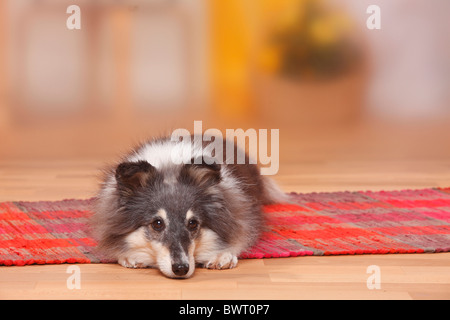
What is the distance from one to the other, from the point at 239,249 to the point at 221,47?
3393 mm

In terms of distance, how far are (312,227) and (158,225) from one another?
111 cm

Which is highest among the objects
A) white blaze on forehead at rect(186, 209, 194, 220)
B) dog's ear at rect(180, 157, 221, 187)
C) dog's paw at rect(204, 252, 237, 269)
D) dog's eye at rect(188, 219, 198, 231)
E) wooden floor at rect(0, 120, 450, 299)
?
dog's ear at rect(180, 157, 221, 187)

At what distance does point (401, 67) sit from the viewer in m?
6.32

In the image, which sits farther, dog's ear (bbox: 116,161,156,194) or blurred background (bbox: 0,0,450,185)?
blurred background (bbox: 0,0,450,185)

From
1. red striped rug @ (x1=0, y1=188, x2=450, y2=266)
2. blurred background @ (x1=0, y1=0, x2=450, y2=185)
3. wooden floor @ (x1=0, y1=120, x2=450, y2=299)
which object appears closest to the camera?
wooden floor @ (x1=0, y1=120, x2=450, y2=299)

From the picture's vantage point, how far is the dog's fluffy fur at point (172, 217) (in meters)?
2.83

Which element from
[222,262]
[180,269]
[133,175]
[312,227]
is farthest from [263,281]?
[312,227]

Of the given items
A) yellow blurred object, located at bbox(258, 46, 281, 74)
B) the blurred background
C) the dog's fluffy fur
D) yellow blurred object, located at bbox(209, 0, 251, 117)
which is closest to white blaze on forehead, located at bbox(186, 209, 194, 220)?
the dog's fluffy fur

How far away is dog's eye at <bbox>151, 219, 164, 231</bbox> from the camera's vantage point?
285 centimetres

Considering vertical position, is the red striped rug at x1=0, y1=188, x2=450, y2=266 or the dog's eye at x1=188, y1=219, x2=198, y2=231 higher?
the dog's eye at x1=188, y1=219, x2=198, y2=231

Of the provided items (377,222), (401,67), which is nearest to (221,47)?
(401,67)

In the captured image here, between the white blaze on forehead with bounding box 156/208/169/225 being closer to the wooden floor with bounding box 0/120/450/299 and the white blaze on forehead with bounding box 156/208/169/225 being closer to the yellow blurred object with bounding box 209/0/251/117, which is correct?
the wooden floor with bounding box 0/120/450/299

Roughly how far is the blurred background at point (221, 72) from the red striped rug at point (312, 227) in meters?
1.79

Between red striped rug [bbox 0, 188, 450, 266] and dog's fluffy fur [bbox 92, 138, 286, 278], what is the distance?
16 centimetres
